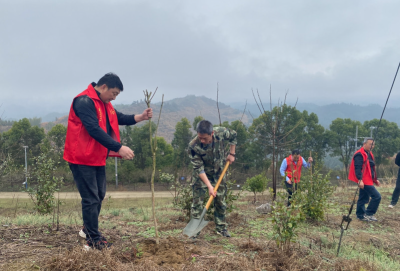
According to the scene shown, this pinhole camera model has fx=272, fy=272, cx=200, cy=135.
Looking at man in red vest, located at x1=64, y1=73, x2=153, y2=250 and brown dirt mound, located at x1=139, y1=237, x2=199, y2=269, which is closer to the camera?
brown dirt mound, located at x1=139, y1=237, x2=199, y2=269

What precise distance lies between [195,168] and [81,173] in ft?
4.99

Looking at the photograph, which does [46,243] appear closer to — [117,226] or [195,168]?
[117,226]

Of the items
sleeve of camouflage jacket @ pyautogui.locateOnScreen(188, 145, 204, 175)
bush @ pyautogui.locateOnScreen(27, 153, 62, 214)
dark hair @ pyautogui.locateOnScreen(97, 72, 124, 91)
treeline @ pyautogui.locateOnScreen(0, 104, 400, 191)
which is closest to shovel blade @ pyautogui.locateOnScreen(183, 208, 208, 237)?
sleeve of camouflage jacket @ pyautogui.locateOnScreen(188, 145, 204, 175)

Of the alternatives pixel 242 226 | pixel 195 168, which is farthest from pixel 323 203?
pixel 195 168

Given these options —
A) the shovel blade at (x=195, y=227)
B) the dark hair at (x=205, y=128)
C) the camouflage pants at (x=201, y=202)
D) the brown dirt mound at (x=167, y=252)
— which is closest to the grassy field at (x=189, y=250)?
the brown dirt mound at (x=167, y=252)

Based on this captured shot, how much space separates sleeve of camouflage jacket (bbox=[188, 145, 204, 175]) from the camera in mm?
3806

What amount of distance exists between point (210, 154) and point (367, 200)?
3.90 m

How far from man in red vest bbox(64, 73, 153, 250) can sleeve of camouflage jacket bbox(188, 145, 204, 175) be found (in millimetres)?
1010

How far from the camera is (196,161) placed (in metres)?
3.83

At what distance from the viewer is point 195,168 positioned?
3854 millimetres

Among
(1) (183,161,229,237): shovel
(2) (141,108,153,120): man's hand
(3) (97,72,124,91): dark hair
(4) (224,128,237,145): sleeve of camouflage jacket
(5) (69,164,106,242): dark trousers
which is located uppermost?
(3) (97,72,124,91): dark hair

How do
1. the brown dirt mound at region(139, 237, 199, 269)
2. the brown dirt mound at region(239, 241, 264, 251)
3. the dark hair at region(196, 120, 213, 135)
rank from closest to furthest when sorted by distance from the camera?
the brown dirt mound at region(139, 237, 199, 269) < the brown dirt mound at region(239, 241, 264, 251) < the dark hair at region(196, 120, 213, 135)

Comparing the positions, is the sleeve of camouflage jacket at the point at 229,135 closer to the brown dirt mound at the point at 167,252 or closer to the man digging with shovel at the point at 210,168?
the man digging with shovel at the point at 210,168

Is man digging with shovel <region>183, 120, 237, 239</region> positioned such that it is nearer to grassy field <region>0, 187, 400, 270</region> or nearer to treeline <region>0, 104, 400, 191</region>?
grassy field <region>0, 187, 400, 270</region>
